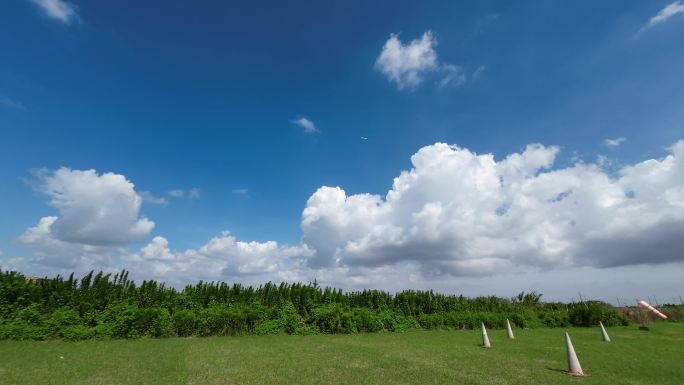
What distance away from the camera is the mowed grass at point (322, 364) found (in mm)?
9492

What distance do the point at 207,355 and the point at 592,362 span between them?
540 inches

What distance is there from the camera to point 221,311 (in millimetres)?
22125

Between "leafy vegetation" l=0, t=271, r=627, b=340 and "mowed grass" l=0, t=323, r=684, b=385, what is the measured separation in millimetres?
2668

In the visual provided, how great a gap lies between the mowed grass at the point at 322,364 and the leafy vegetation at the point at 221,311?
267cm

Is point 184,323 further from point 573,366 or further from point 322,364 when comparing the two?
point 573,366

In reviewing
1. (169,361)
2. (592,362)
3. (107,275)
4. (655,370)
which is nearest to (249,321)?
(107,275)

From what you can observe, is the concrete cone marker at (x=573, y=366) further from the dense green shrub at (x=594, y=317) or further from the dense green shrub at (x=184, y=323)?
the dense green shrub at (x=594, y=317)

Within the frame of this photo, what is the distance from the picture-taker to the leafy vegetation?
18.5 metres

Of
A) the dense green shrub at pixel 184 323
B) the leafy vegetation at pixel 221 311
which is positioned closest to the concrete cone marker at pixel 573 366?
the leafy vegetation at pixel 221 311

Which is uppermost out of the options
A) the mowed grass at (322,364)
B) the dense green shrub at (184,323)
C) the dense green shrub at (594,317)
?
the dense green shrub at (594,317)

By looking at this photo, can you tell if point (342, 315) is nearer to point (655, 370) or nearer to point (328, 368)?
point (328, 368)

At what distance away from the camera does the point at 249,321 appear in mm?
23172

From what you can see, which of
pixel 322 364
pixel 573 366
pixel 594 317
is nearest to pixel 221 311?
pixel 322 364

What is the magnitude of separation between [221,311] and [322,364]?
1265 centimetres
